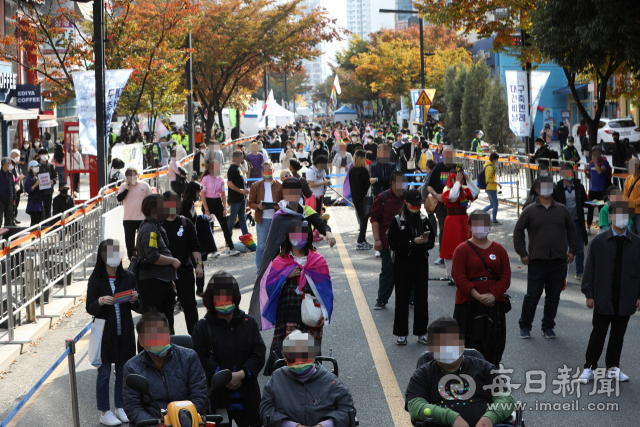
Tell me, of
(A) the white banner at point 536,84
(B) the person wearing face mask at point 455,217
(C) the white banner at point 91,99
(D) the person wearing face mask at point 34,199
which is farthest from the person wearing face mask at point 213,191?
(A) the white banner at point 536,84

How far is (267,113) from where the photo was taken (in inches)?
1754

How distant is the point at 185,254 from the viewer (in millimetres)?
7805

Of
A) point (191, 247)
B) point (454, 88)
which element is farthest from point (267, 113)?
point (191, 247)

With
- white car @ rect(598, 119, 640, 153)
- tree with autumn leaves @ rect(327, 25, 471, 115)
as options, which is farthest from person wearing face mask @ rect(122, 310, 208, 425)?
tree with autumn leaves @ rect(327, 25, 471, 115)

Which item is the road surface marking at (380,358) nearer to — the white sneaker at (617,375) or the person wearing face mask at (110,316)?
the white sneaker at (617,375)

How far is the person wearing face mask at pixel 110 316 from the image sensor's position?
20.5 feet

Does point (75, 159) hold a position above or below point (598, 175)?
above

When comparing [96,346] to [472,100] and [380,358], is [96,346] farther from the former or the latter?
[472,100]

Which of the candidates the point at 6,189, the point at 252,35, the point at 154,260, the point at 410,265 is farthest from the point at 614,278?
the point at 252,35

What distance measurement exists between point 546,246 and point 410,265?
1480mm

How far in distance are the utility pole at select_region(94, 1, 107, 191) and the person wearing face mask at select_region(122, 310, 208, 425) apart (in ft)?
35.0

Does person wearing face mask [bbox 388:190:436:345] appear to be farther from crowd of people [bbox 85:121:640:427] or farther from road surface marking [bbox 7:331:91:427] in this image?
road surface marking [bbox 7:331:91:427]

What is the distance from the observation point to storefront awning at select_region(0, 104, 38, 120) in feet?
92.7

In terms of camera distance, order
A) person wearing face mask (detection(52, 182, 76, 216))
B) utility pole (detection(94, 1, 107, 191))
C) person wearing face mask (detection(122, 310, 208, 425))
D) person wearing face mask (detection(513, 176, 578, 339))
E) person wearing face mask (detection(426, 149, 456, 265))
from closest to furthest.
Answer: person wearing face mask (detection(122, 310, 208, 425)) < person wearing face mask (detection(513, 176, 578, 339)) < person wearing face mask (detection(426, 149, 456, 265)) < person wearing face mask (detection(52, 182, 76, 216)) < utility pole (detection(94, 1, 107, 191))
